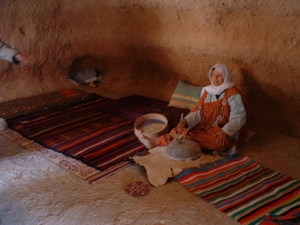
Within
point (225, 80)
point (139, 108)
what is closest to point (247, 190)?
point (225, 80)

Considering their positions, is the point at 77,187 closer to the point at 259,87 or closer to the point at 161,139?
the point at 161,139

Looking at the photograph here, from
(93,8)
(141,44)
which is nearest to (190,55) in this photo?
(141,44)

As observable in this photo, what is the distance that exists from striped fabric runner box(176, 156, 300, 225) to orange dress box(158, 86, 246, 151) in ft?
0.75

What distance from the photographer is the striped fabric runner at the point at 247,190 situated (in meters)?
2.08

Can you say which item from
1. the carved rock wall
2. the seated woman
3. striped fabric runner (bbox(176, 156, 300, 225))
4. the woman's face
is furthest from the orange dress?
the carved rock wall

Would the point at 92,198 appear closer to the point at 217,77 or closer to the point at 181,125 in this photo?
the point at 181,125

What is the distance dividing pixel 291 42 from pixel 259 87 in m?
0.55

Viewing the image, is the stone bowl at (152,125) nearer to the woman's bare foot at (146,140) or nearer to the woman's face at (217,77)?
the woman's bare foot at (146,140)

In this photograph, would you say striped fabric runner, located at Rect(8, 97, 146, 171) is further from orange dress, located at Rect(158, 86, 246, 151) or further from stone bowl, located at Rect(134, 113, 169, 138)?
orange dress, located at Rect(158, 86, 246, 151)

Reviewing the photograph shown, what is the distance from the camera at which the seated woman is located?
2.83 meters

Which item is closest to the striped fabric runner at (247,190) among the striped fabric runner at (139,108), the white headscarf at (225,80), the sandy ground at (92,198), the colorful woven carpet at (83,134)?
the sandy ground at (92,198)

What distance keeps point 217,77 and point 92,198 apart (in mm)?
1518

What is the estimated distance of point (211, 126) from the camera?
9.86 ft

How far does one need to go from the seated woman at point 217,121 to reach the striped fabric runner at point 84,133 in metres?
0.28
